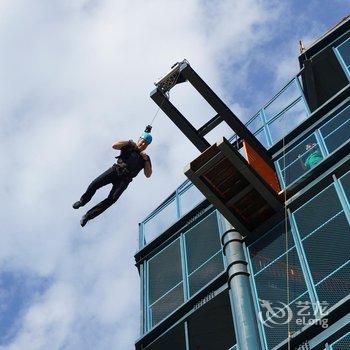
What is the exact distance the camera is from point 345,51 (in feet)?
72.7

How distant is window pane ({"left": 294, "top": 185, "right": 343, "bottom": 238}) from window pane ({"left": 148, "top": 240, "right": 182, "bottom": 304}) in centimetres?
368

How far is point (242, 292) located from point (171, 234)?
433cm

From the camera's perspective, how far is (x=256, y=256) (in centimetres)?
1773

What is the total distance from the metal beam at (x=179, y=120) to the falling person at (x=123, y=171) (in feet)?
4.39

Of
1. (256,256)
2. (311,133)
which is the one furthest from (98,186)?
(311,133)

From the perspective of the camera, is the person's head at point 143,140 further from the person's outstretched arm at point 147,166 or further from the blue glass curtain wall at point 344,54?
the blue glass curtain wall at point 344,54

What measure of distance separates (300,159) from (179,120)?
10.4ft

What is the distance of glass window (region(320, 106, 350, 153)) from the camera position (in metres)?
18.7

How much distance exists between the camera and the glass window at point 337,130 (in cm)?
1866

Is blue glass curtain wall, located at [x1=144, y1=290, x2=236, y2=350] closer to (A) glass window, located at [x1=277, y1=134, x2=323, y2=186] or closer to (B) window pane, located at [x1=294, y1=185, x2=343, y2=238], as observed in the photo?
(B) window pane, located at [x1=294, y1=185, x2=343, y2=238]

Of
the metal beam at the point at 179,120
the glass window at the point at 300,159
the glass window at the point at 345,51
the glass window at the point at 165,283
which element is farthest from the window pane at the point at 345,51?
the glass window at the point at 165,283

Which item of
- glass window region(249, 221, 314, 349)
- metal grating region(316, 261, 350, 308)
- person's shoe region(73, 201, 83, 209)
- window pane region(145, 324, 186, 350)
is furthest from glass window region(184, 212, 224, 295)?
metal grating region(316, 261, 350, 308)

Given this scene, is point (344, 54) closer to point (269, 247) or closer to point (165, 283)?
point (269, 247)

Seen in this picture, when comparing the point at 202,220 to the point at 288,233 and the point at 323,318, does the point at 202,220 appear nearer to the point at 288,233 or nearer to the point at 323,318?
the point at 288,233
